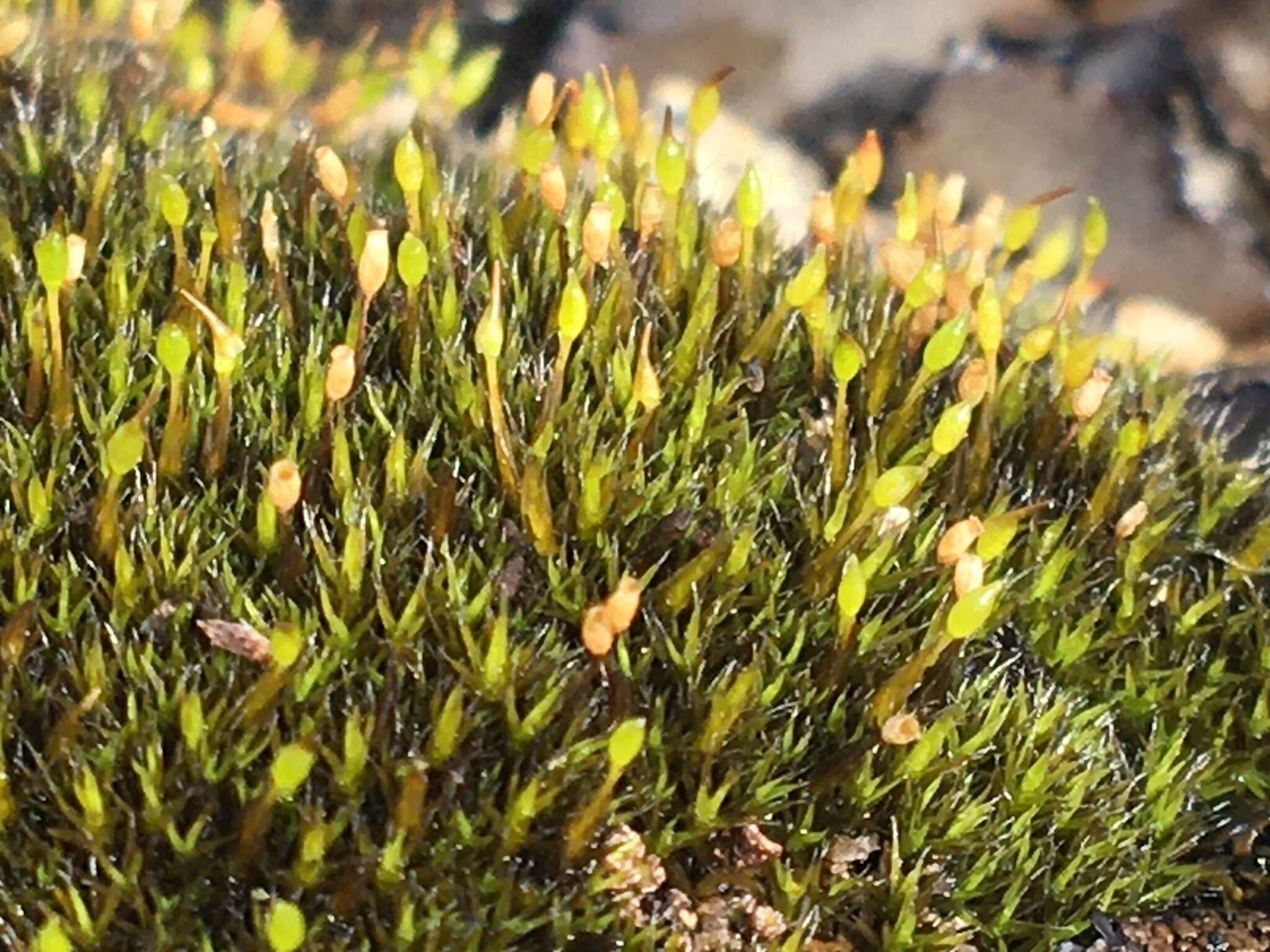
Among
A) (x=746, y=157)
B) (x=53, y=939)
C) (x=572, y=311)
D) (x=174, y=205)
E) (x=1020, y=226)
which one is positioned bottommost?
(x=53, y=939)

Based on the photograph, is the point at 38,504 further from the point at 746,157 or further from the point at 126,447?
the point at 746,157

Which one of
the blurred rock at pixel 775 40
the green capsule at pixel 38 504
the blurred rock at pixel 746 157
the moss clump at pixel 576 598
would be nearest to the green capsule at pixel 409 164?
the moss clump at pixel 576 598

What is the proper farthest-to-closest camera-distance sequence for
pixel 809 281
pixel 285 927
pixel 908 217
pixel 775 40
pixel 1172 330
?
pixel 775 40, pixel 1172 330, pixel 908 217, pixel 809 281, pixel 285 927

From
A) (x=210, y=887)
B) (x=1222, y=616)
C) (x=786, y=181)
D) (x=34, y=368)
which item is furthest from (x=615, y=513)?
(x=786, y=181)

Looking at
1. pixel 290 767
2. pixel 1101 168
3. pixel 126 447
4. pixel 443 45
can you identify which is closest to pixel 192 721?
pixel 290 767

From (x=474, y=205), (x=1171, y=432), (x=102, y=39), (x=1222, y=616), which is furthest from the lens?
(x=102, y=39)

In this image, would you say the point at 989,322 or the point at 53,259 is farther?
the point at 989,322

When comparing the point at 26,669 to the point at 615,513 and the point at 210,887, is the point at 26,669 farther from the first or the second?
the point at 615,513

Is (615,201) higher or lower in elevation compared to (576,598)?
higher
